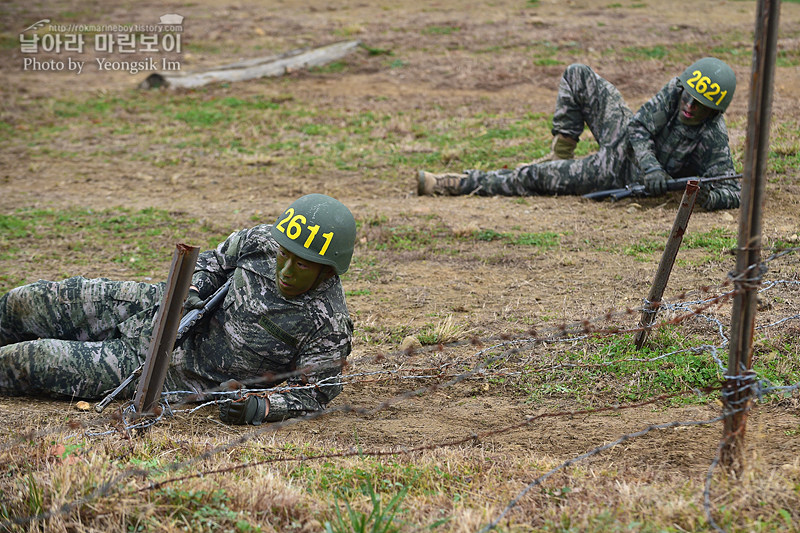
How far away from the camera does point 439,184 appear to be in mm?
9516

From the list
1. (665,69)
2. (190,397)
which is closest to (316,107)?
(665,69)

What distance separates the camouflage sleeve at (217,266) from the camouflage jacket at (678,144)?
183 inches

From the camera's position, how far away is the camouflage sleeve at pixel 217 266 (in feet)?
16.4

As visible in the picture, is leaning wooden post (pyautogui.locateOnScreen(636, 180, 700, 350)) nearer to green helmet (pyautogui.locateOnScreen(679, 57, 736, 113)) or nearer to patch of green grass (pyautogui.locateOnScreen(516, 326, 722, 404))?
patch of green grass (pyautogui.locateOnScreen(516, 326, 722, 404))

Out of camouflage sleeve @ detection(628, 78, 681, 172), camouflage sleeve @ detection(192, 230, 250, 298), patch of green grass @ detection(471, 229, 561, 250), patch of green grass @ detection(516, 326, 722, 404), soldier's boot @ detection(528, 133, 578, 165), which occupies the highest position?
camouflage sleeve @ detection(628, 78, 681, 172)

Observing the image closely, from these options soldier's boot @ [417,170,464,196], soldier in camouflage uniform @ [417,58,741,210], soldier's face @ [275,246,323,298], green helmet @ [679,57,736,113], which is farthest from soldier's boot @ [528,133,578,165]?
soldier's face @ [275,246,323,298]

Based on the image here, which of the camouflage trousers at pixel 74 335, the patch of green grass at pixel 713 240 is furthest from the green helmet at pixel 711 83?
the camouflage trousers at pixel 74 335

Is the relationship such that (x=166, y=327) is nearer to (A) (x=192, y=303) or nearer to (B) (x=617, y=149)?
(A) (x=192, y=303)

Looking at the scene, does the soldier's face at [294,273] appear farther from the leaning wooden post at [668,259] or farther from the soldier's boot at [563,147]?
the soldier's boot at [563,147]

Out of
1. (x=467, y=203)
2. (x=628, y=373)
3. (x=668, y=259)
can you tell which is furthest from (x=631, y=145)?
(x=628, y=373)

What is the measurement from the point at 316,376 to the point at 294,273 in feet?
1.87

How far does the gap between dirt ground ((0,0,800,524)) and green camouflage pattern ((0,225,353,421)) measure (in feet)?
0.74

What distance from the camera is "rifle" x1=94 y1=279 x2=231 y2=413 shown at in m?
4.68

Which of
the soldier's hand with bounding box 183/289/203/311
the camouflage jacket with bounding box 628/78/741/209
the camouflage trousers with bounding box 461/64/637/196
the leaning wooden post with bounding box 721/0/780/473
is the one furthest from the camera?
the camouflage trousers with bounding box 461/64/637/196
